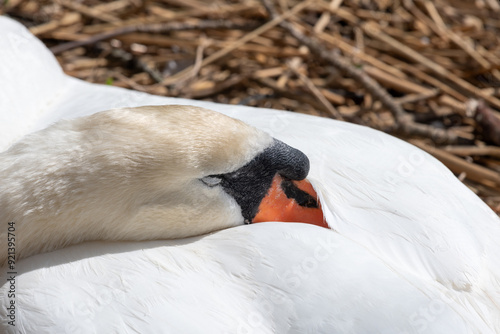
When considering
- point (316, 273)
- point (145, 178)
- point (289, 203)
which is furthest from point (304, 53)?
point (316, 273)

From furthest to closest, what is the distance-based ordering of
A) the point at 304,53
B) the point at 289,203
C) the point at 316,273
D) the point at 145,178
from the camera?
1. the point at 304,53
2. the point at 289,203
3. the point at 145,178
4. the point at 316,273

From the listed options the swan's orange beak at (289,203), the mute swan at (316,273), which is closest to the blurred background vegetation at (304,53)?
the mute swan at (316,273)

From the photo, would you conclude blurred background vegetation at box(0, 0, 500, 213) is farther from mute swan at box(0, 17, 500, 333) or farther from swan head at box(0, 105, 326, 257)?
swan head at box(0, 105, 326, 257)

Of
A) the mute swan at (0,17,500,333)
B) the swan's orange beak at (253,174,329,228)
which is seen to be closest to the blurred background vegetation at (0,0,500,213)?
the mute swan at (0,17,500,333)

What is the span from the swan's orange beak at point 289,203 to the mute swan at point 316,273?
0.12ft

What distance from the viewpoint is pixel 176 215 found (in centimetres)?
161

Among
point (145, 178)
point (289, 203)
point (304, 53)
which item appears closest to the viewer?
point (145, 178)

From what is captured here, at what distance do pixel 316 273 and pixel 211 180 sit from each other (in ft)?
1.21

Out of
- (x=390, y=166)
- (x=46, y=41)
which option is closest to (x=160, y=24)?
(x=46, y=41)

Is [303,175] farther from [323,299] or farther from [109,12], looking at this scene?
[109,12]

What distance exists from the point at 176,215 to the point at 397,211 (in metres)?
0.55

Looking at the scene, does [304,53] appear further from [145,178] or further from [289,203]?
[145,178]

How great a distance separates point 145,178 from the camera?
155 centimetres

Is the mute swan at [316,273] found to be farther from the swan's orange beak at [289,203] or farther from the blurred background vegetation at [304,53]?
the blurred background vegetation at [304,53]
